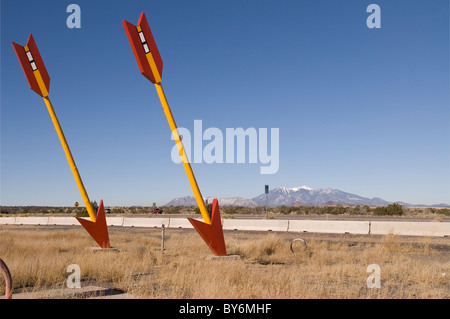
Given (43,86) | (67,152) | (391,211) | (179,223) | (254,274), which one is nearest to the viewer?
(254,274)

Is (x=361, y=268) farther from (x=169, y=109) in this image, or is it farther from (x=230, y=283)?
(x=169, y=109)

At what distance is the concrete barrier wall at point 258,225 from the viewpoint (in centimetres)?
2962

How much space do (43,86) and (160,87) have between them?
576 cm

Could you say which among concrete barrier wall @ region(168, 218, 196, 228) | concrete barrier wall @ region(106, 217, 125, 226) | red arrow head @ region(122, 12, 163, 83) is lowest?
concrete barrier wall @ region(106, 217, 125, 226)

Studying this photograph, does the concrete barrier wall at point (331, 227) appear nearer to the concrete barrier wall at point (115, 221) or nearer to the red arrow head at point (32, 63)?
the concrete barrier wall at point (115, 221)

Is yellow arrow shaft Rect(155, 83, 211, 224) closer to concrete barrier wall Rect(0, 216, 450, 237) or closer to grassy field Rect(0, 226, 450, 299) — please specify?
grassy field Rect(0, 226, 450, 299)

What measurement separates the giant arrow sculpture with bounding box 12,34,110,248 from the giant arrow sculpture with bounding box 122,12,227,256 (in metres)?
4.94

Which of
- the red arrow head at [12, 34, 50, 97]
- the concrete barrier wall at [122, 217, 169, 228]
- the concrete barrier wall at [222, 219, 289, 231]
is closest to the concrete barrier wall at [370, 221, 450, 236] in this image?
the concrete barrier wall at [222, 219, 289, 231]

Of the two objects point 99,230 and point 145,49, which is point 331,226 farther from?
point 145,49

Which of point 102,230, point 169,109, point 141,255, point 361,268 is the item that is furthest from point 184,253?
point 361,268

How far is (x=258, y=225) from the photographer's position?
30.9m

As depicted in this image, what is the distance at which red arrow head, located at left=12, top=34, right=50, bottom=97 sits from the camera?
629 inches

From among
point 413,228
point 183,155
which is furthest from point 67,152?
point 413,228
